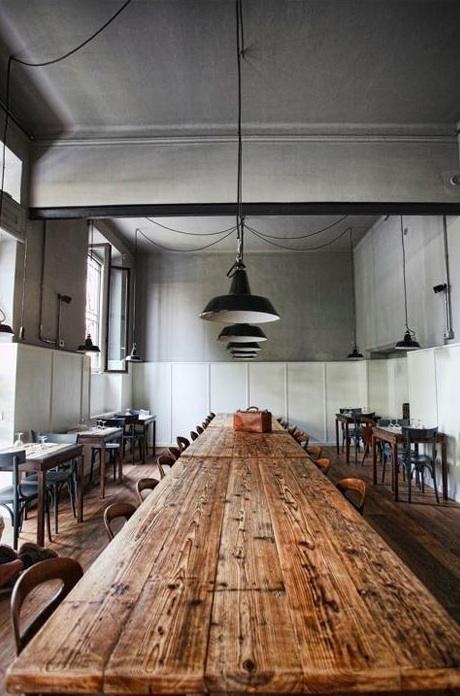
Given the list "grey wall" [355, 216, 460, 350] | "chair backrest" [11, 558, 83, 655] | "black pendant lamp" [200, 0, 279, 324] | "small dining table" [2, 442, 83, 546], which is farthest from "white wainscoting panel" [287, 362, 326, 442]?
"chair backrest" [11, 558, 83, 655]

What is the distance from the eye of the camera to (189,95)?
392 centimetres

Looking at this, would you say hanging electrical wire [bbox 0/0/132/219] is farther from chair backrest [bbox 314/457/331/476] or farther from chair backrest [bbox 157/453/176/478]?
chair backrest [bbox 314/457/331/476]

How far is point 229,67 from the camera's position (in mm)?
3561

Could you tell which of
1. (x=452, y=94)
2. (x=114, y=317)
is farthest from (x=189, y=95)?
(x=114, y=317)

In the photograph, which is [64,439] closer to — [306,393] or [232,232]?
[232,232]

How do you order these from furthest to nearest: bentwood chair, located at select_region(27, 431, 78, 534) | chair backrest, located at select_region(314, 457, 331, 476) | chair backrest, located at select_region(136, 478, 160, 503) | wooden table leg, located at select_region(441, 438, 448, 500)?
wooden table leg, located at select_region(441, 438, 448, 500)
bentwood chair, located at select_region(27, 431, 78, 534)
chair backrest, located at select_region(314, 457, 331, 476)
chair backrest, located at select_region(136, 478, 160, 503)

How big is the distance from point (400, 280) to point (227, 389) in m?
4.19

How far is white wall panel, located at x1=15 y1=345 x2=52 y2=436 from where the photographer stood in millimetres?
4289

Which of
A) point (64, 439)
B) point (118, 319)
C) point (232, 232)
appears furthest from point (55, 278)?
point (232, 232)

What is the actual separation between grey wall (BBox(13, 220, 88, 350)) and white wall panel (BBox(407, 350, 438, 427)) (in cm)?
513

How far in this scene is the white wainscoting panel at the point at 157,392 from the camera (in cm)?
852

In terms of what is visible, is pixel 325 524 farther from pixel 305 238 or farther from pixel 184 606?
pixel 305 238

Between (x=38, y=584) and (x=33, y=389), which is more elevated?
(x=33, y=389)

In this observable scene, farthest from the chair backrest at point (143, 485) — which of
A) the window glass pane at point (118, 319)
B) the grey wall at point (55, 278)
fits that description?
the window glass pane at point (118, 319)
